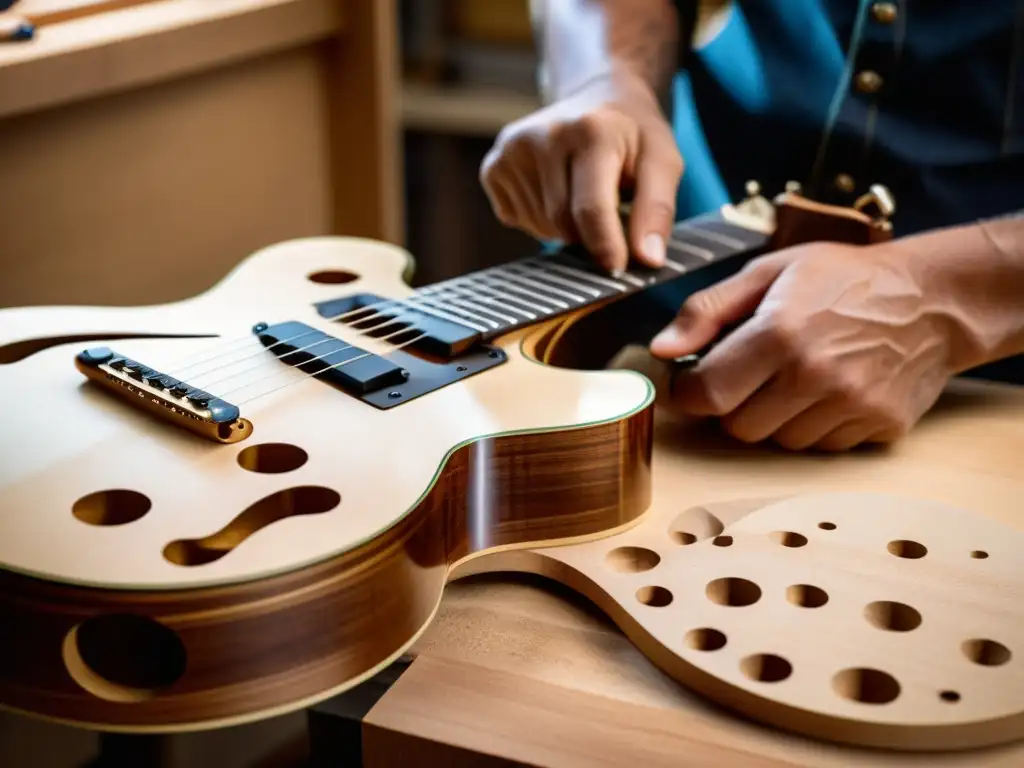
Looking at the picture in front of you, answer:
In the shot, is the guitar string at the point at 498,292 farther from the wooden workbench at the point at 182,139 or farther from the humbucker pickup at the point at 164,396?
the wooden workbench at the point at 182,139

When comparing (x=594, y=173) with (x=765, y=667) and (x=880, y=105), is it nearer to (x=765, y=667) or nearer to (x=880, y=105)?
(x=880, y=105)

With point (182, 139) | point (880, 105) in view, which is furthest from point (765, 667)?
point (182, 139)

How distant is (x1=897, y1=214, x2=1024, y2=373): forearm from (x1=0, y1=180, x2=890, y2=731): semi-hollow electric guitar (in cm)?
6

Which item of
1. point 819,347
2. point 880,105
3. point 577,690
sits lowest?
point 577,690

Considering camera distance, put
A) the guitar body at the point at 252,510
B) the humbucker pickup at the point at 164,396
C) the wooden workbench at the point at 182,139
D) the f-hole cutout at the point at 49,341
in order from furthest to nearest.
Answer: the wooden workbench at the point at 182,139 < the f-hole cutout at the point at 49,341 < the humbucker pickup at the point at 164,396 < the guitar body at the point at 252,510

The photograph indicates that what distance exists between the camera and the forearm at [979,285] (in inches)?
30.8

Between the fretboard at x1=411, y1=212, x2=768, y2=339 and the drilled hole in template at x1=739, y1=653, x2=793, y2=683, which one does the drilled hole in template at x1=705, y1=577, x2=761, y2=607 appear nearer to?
the drilled hole in template at x1=739, y1=653, x2=793, y2=683

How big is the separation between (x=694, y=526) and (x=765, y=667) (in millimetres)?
135

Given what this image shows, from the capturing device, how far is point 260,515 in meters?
0.58

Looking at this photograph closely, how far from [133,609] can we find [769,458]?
436 millimetres

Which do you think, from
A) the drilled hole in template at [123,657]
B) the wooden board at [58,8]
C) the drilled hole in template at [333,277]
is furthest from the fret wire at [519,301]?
the wooden board at [58,8]

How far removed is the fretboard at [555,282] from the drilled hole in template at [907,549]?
26 centimetres

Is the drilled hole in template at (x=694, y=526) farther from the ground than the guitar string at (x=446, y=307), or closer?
closer

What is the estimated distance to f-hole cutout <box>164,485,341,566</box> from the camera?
1.79 ft
